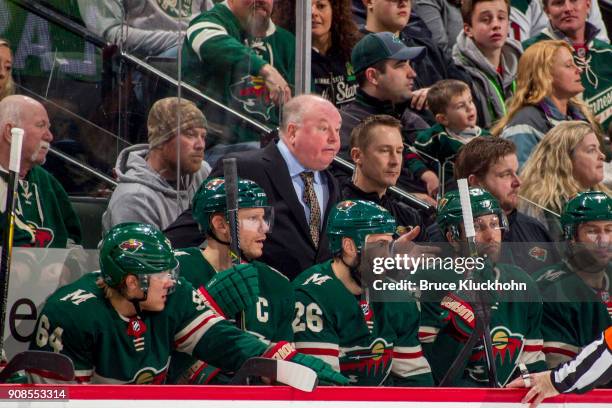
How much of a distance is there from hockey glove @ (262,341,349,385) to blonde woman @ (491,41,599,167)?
1.95m

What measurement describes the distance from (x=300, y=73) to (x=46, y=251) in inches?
51.4

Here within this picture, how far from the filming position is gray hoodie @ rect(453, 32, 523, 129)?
17.0 feet

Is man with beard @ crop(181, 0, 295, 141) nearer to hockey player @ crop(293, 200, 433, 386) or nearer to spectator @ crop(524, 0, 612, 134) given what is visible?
hockey player @ crop(293, 200, 433, 386)

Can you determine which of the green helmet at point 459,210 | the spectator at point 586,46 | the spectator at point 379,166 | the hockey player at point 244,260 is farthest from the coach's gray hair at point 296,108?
the spectator at point 586,46

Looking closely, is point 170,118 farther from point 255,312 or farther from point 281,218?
point 255,312

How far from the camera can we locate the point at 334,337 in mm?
3443

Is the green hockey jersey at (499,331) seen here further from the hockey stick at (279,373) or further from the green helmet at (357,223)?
the hockey stick at (279,373)

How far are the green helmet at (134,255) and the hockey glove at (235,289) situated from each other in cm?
21

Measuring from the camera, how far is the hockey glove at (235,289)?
3.42 metres

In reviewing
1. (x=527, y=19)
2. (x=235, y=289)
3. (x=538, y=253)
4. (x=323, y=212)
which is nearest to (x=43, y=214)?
(x=235, y=289)

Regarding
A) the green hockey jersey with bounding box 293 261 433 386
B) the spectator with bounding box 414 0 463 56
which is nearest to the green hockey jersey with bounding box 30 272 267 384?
the green hockey jersey with bounding box 293 261 433 386

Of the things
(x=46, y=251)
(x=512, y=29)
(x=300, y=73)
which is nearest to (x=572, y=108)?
(x=512, y=29)

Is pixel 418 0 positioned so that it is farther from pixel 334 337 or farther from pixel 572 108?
pixel 334 337

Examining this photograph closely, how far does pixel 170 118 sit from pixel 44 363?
1263mm
